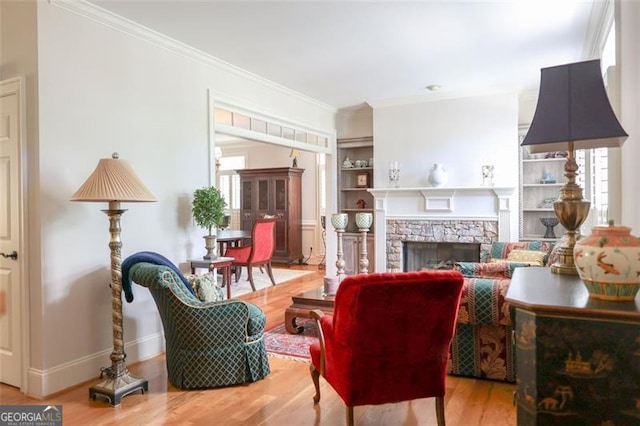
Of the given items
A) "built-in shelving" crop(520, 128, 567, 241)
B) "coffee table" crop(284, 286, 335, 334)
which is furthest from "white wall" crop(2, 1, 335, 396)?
"built-in shelving" crop(520, 128, 567, 241)

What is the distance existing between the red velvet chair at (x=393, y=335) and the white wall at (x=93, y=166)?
6.68 ft

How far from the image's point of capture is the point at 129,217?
352 cm

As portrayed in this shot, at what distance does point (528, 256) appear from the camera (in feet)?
14.6

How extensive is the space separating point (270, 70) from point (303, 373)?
3232 millimetres

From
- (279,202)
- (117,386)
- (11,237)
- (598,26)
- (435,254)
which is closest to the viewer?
(117,386)

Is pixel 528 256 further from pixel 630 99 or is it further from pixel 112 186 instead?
pixel 112 186

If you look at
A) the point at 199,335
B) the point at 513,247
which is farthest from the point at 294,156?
the point at 199,335

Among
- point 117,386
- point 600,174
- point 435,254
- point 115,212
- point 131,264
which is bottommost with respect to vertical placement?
point 117,386

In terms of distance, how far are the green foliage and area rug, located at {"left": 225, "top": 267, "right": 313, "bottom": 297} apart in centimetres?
226

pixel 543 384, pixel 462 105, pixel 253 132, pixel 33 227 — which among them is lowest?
pixel 543 384

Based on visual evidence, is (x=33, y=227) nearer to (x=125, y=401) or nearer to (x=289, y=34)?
(x=125, y=401)

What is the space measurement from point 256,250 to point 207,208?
7.99 ft

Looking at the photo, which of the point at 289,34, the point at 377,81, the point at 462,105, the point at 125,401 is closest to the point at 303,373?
the point at 125,401

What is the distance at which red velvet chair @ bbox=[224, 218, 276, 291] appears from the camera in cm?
628
